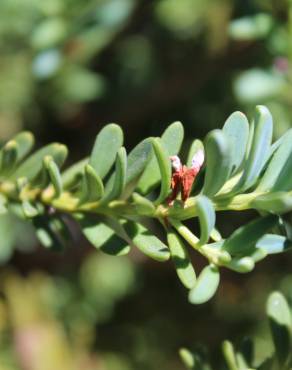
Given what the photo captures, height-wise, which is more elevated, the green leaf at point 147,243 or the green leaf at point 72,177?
the green leaf at point 72,177

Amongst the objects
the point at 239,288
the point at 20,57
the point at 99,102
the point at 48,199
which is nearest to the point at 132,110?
the point at 99,102

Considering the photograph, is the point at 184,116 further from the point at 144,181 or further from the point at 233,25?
the point at 144,181

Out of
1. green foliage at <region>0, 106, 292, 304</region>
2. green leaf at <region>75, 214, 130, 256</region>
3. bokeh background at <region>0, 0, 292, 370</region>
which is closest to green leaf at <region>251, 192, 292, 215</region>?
green foliage at <region>0, 106, 292, 304</region>

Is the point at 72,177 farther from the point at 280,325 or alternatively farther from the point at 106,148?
the point at 280,325

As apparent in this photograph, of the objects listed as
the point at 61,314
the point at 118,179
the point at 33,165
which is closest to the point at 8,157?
the point at 33,165

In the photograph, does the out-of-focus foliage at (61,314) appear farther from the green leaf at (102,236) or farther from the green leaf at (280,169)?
the green leaf at (280,169)

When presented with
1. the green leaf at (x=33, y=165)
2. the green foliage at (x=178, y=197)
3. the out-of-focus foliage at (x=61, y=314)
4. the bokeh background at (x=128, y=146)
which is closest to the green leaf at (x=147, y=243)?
the green foliage at (x=178, y=197)
